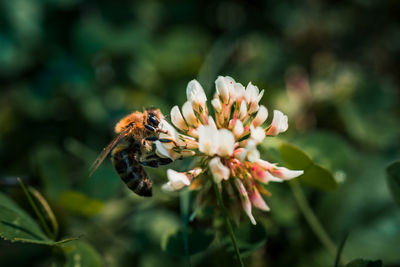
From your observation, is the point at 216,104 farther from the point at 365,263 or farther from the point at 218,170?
the point at 365,263

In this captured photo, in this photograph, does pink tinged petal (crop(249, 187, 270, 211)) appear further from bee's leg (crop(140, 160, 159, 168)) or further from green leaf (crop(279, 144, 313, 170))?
bee's leg (crop(140, 160, 159, 168))

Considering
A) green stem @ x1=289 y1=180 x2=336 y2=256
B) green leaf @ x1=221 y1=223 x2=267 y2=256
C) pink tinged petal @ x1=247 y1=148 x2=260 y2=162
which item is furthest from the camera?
green stem @ x1=289 y1=180 x2=336 y2=256

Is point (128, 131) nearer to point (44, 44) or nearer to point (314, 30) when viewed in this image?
point (44, 44)

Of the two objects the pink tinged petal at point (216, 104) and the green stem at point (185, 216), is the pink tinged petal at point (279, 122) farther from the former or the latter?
the green stem at point (185, 216)

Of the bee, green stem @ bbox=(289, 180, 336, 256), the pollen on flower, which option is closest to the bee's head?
the bee

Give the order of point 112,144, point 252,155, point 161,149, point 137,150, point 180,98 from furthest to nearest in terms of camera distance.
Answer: point 180,98 → point 137,150 → point 112,144 → point 161,149 → point 252,155

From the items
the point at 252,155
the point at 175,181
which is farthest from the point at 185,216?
the point at 252,155
